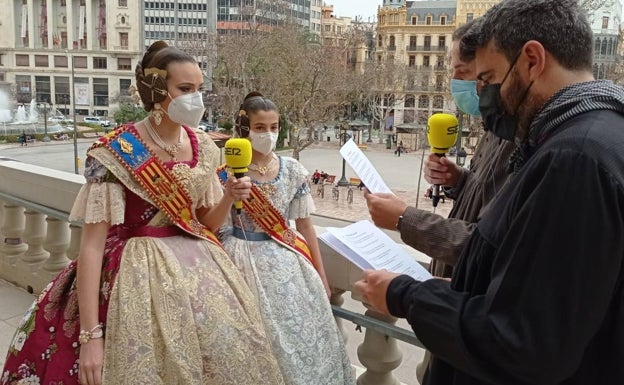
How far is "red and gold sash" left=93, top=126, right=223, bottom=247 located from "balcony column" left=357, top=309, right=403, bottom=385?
30.5 inches

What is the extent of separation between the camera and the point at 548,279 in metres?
0.90

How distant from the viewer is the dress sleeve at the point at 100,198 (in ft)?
5.97

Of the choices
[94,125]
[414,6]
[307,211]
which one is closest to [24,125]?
[94,125]

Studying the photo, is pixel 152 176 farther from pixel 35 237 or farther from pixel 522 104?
pixel 35 237

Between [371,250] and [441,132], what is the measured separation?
1.63 ft

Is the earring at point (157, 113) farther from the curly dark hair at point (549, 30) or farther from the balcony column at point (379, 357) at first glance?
the curly dark hair at point (549, 30)

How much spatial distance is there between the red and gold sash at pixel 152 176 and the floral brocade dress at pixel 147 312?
0.02 meters

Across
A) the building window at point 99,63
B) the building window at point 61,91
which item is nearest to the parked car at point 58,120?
the building window at point 61,91

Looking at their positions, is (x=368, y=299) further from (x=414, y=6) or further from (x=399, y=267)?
(x=414, y=6)

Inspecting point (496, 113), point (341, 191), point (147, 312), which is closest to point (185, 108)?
point (147, 312)

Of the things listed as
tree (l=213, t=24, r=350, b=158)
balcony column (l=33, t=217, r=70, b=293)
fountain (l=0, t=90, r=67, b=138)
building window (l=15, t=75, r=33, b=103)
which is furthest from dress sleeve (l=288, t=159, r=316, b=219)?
building window (l=15, t=75, r=33, b=103)

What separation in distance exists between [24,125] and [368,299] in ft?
135

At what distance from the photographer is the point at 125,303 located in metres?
1.75

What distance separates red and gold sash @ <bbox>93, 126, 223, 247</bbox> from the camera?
6.16ft
